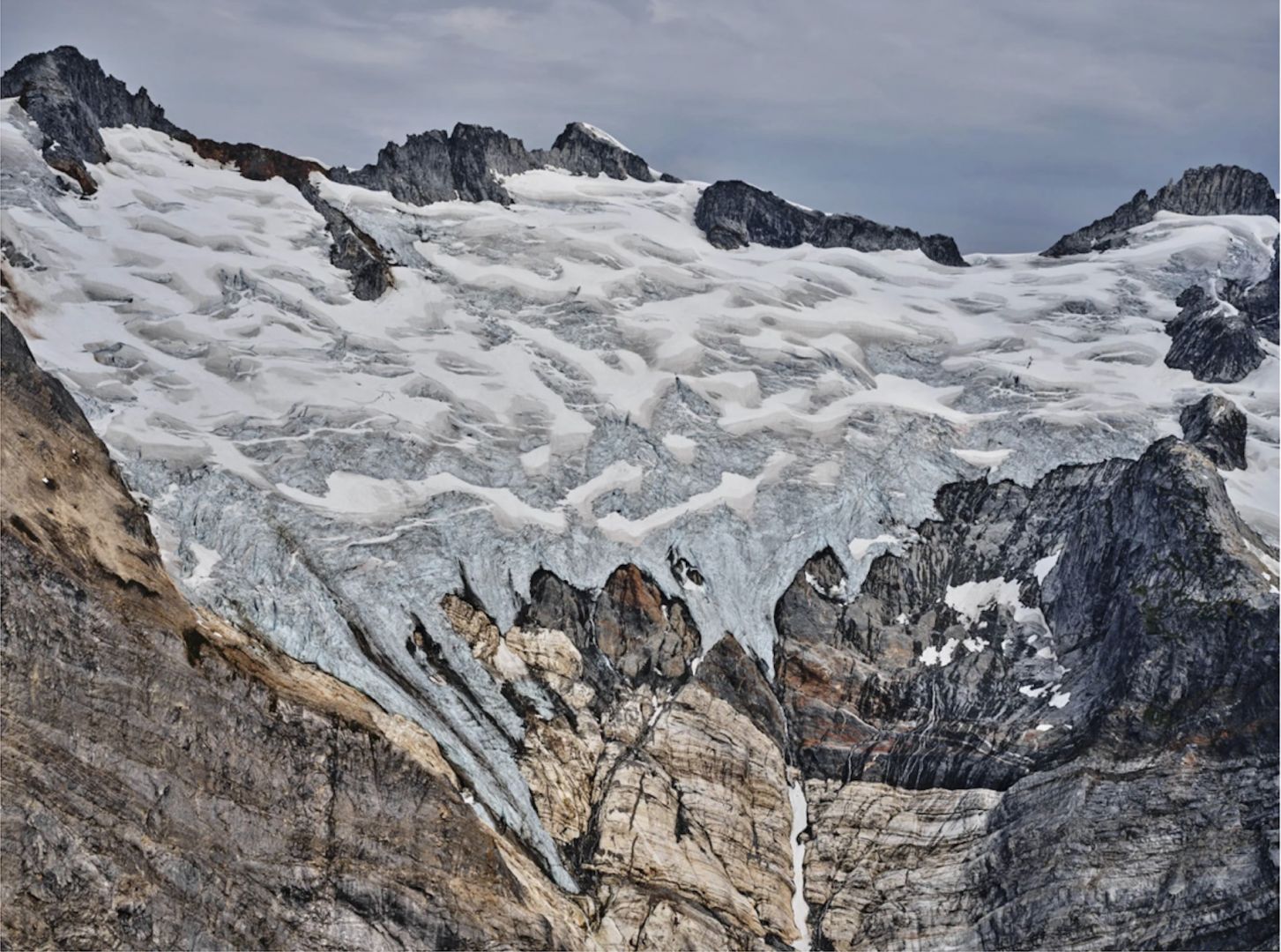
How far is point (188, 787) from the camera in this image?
6344 cm

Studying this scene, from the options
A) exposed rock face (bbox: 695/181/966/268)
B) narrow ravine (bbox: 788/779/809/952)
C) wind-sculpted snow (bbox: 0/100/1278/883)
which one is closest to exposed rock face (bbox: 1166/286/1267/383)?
wind-sculpted snow (bbox: 0/100/1278/883)

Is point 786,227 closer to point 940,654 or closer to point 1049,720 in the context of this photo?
point 940,654

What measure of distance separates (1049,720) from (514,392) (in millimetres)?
36609

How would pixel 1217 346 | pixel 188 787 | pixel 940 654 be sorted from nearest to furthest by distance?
pixel 188 787
pixel 940 654
pixel 1217 346

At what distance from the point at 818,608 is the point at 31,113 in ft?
216

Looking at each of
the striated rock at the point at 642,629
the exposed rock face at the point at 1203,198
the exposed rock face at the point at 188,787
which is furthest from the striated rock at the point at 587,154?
the exposed rock face at the point at 188,787

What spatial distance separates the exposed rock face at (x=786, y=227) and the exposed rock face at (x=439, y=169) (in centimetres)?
1662

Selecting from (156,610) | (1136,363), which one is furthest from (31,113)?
(1136,363)

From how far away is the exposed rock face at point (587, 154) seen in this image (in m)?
136

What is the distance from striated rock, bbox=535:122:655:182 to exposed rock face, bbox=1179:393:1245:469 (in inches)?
2384

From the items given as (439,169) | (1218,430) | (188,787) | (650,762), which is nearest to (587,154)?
(439,169)

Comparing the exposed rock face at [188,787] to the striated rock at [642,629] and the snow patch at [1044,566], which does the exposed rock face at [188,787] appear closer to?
the striated rock at [642,629]

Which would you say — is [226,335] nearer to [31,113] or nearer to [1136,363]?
[31,113]

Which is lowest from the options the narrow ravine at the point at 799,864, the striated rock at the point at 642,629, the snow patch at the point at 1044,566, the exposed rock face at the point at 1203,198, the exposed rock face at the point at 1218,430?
the narrow ravine at the point at 799,864
